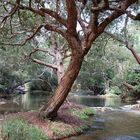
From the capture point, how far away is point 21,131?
11.4 meters

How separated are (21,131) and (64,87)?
3188 millimetres

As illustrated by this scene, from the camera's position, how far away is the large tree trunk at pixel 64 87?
13.5 meters

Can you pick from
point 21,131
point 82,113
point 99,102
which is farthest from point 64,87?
point 99,102

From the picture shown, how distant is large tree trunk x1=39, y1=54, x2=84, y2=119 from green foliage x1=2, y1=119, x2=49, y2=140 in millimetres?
1353

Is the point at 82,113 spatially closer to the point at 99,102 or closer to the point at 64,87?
the point at 64,87

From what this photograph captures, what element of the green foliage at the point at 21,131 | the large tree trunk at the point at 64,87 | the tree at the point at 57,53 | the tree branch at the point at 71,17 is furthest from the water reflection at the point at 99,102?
the tree branch at the point at 71,17

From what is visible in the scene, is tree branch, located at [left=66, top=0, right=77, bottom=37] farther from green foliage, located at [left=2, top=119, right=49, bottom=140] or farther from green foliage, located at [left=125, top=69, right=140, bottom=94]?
green foliage, located at [left=125, top=69, right=140, bottom=94]

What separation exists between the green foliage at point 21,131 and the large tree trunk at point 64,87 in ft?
4.44

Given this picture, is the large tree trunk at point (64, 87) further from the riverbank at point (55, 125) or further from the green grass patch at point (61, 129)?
the green grass patch at point (61, 129)

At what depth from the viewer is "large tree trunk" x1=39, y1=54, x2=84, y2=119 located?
13453 mm

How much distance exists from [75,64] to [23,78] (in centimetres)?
3405

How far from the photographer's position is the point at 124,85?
40.7 m

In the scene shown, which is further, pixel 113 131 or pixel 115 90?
pixel 115 90

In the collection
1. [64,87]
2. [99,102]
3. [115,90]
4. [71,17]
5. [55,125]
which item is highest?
[71,17]
